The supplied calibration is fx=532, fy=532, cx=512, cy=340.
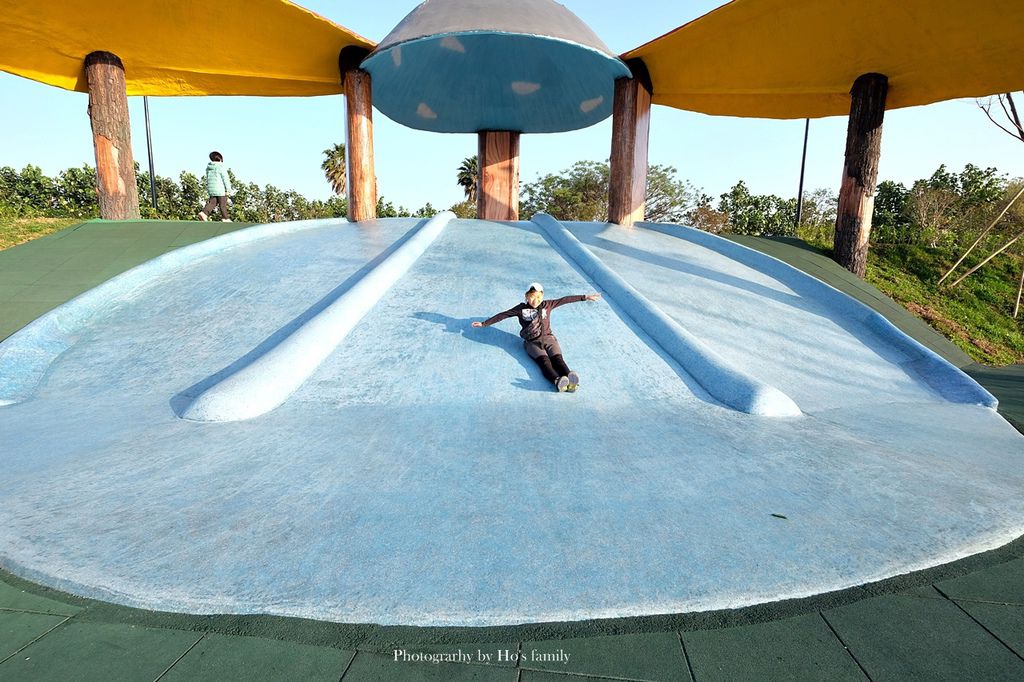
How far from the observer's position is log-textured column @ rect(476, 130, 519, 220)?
13875mm

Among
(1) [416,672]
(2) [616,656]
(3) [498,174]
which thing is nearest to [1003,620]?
(2) [616,656]

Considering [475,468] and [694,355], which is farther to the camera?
[694,355]

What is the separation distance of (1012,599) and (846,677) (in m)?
1.14

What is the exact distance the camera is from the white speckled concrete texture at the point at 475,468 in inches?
93.0

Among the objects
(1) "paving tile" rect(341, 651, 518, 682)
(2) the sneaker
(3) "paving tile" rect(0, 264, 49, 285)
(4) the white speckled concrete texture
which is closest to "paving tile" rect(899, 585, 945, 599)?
(4) the white speckled concrete texture

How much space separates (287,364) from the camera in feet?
15.3

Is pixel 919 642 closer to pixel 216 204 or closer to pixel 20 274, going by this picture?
pixel 20 274

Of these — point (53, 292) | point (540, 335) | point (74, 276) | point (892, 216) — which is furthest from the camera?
point (892, 216)

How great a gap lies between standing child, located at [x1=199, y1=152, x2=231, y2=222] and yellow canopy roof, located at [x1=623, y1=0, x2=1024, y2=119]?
8.79 meters

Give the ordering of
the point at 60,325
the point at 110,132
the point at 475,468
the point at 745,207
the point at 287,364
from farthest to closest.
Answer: the point at 745,207
the point at 110,132
the point at 60,325
the point at 287,364
the point at 475,468

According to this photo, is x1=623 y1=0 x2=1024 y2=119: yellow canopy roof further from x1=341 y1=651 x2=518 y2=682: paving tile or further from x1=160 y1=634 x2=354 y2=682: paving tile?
x1=160 y1=634 x2=354 y2=682: paving tile

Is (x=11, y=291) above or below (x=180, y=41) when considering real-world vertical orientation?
below

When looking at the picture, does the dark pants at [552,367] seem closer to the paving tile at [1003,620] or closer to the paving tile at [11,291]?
the paving tile at [1003,620]

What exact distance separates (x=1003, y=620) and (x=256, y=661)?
2.98 metres
